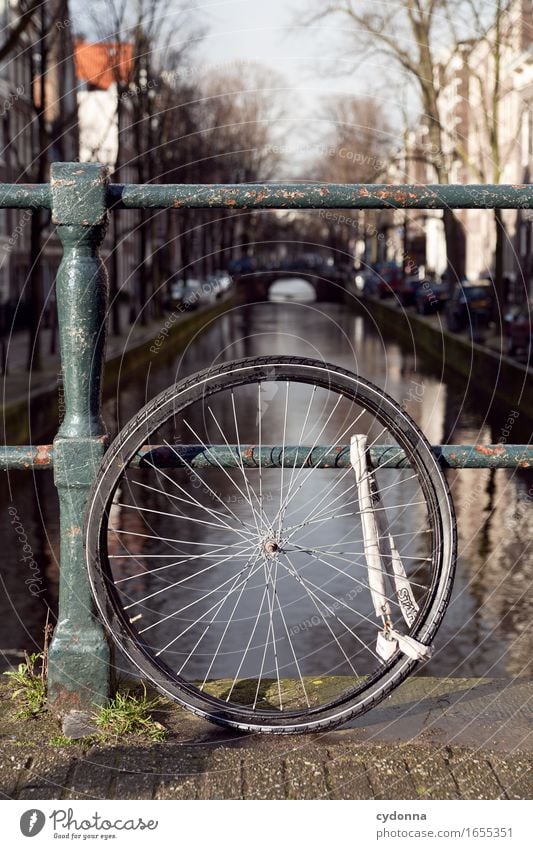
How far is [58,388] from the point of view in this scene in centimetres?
525

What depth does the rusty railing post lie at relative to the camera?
3.12 metres

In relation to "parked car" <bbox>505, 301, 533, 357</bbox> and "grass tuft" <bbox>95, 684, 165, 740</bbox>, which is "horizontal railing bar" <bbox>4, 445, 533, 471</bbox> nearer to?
"grass tuft" <bbox>95, 684, 165, 740</bbox>

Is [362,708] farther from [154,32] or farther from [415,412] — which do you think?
[154,32]

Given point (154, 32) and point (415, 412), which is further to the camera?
point (154, 32)

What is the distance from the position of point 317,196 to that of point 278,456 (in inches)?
24.9

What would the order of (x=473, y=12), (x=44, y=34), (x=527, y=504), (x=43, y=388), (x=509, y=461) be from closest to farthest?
(x=509, y=461), (x=527, y=504), (x=43, y=388), (x=44, y=34), (x=473, y=12)

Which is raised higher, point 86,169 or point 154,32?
point 154,32

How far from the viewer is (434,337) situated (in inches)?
1185

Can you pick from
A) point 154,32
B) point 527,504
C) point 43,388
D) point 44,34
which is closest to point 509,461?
point 527,504

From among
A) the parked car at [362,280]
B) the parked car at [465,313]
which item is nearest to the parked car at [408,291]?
the parked car at [362,280]

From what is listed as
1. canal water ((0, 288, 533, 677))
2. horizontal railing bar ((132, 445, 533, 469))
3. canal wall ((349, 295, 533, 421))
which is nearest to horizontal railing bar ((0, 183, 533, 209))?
canal water ((0, 288, 533, 677))

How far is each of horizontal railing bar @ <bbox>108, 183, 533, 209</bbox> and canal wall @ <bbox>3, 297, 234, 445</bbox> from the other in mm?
365

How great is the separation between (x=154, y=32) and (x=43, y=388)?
1815 cm

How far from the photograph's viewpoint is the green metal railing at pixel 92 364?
3.14 meters
